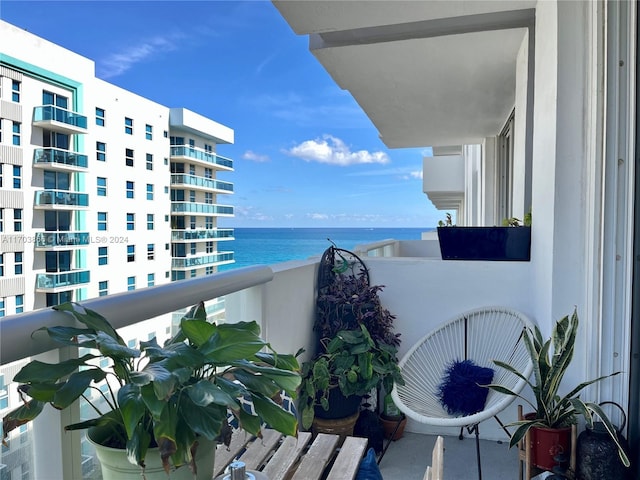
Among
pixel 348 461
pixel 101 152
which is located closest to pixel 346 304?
pixel 348 461

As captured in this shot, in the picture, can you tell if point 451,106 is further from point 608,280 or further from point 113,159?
point 113,159

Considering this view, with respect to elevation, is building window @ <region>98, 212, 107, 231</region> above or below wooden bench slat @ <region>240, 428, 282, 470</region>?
above

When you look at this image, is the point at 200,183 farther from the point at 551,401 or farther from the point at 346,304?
the point at 551,401

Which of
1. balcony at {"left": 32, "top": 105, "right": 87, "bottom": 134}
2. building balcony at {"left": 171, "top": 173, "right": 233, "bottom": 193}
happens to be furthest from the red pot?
building balcony at {"left": 171, "top": 173, "right": 233, "bottom": 193}

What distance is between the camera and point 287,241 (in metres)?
44.6

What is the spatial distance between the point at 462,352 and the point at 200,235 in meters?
29.8

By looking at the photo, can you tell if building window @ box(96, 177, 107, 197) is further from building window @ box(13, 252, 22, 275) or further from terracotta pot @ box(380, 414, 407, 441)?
terracotta pot @ box(380, 414, 407, 441)

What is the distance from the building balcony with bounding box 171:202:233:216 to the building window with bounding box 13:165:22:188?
10.1 metres

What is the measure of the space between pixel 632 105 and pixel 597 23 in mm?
410

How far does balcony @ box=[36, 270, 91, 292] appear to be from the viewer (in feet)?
66.3

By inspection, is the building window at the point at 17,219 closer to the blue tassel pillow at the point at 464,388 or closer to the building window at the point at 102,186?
the building window at the point at 102,186

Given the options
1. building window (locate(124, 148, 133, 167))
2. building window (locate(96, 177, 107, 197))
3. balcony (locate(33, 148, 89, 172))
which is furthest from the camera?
Answer: building window (locate(124, 148, 133, 167))

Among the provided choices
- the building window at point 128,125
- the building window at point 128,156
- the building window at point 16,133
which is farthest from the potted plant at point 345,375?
the building window at point 128,125

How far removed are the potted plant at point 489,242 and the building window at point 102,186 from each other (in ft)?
82.5
